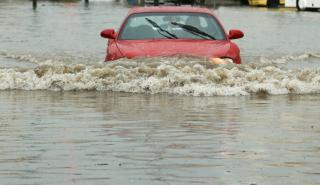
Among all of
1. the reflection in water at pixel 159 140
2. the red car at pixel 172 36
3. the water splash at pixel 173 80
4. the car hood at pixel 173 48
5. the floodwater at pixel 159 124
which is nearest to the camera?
the reflection in water at pixel 159 140

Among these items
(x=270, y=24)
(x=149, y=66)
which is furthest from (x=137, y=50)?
(x=270, y=24)

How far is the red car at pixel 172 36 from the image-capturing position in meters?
15.9

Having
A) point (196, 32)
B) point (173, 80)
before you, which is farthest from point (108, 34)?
point (196, 32)

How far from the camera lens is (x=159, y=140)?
396 inches

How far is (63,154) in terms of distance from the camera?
920 cm

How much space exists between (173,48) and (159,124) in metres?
4.64

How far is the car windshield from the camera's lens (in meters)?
16.5

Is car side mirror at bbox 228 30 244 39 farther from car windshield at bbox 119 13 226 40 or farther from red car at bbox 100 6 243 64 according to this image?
car windshield at bbox 119 13 226 40

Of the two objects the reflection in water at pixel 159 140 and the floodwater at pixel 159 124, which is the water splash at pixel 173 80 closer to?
the floodwater at pixel 159 124

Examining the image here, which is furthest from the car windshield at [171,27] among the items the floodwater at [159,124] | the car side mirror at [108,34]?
the floodwater at [159,124]

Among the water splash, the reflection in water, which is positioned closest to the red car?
the water splash

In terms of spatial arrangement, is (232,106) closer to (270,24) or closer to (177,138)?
(177,138)

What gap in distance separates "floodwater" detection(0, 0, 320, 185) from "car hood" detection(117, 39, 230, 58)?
5.2 inches

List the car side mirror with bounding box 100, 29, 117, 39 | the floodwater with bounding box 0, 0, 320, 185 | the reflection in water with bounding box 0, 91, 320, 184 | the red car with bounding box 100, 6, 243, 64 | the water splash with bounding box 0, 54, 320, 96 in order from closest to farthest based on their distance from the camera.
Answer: the reflection in water with bounding box 0, 91, 320, 184 → the floodwater with bounding box 0, 0, 320, 185 → the water splash with bounding box 0, 54, 320, 96 → the red car with bounding box 100, 6, 243, 64 → the car side mirror with bounding box 100, 29, 117, 39
